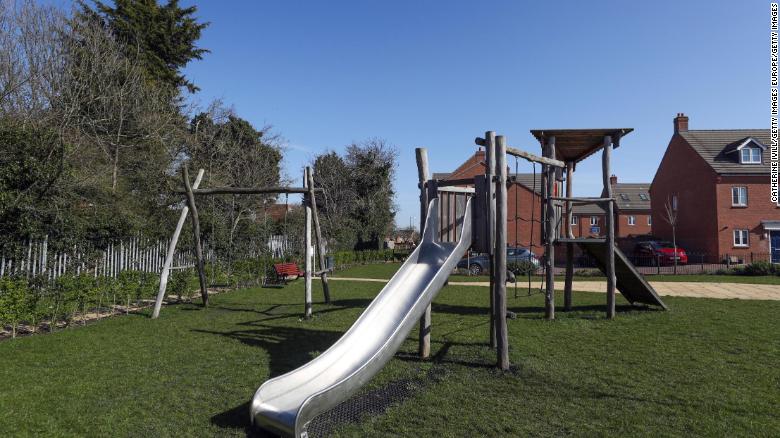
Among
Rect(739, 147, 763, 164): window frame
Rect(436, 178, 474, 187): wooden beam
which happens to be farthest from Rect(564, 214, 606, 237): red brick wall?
Rect(436, 178, 474, 187): wooden beam

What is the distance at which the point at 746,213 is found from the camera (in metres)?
27.8

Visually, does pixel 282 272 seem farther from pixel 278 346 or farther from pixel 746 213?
pixel 746 213

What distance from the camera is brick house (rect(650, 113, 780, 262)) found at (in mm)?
27703

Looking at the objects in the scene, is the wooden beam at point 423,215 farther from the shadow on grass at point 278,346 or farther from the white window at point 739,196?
the white window at point 739,196

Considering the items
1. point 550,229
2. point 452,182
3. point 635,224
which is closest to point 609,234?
point 550,229

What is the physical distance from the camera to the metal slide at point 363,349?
383 cm

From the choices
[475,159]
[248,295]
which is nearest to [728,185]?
[475,159]

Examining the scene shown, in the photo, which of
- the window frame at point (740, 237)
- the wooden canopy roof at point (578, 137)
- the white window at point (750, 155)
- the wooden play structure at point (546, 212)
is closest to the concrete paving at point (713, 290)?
the wooden play structure at point (546, 212)

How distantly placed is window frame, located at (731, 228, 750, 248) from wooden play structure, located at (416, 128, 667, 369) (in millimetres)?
22311

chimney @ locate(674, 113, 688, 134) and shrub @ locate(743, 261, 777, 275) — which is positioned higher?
chimney @ locate(674, 113, 688, 134)

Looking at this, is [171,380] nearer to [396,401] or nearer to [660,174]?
[396,401]

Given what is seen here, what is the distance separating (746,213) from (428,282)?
3033 cm

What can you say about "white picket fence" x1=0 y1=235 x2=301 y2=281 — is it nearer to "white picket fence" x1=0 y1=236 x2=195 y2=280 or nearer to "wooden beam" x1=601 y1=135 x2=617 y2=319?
"white picket fence" x1=0 y1=236 x2=195 y2=280

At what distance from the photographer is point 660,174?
36.8m
